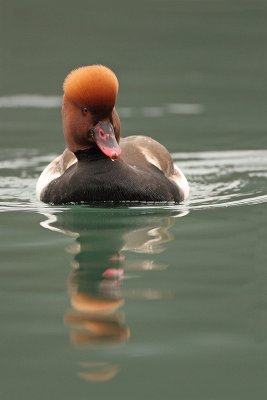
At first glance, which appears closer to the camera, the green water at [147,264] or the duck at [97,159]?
the green water at [147,264]

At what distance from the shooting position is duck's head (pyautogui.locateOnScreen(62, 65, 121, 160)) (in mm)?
8281

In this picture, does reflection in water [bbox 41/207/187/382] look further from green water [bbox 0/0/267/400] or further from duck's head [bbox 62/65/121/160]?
duck's head [bbox 62/65/121/160]

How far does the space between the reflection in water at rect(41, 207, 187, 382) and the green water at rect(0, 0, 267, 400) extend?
10 millimetres

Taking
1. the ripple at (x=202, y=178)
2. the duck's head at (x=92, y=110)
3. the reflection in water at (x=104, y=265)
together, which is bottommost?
the reflection in water at (x=104, y=265)

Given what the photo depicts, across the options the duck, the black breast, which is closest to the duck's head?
the duck

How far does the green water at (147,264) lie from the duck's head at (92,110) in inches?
21.8

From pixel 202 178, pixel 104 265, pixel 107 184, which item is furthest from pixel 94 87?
pixel 202 178

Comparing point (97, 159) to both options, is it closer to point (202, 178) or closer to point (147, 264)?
point (202, 178)

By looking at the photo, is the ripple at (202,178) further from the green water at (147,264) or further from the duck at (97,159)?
the duck at (97,159)

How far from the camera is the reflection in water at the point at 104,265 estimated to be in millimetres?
5152

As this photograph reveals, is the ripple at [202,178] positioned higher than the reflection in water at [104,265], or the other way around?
the ripple at [202,178]

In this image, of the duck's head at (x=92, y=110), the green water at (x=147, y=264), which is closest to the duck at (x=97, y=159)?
the duck's head at (x=92, y=110)

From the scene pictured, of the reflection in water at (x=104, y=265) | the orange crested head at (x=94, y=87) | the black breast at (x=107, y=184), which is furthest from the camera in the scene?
the black breast at (x=107, y=184)

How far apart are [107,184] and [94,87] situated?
0.74 m
